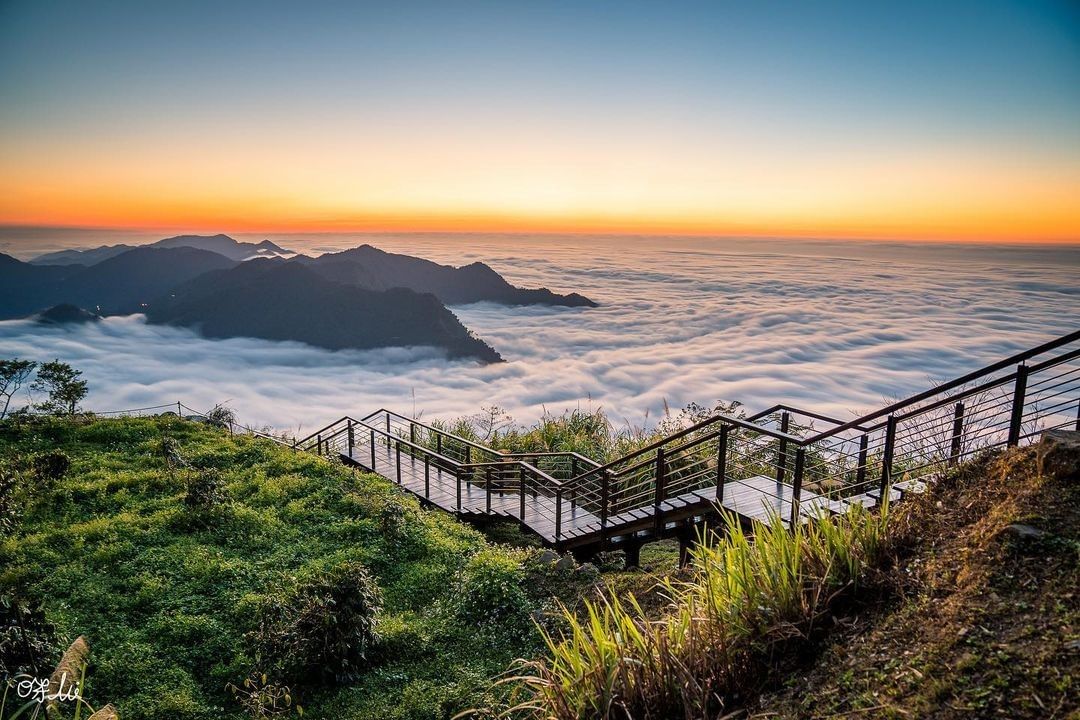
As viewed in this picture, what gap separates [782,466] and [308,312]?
547 feet

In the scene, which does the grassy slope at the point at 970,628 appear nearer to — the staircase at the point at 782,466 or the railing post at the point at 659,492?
the staircase at the point at 782,466

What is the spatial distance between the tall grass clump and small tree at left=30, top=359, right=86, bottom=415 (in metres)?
21.5

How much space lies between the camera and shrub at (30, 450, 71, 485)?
10.6m

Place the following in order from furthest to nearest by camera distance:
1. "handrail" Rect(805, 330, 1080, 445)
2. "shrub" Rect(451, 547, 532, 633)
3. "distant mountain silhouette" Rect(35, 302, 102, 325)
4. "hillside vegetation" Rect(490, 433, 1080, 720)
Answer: "distant mountain silhouette" Rect(35, 302, 102, 325), "shrub" Rect(451, 547, 532, 633), "handrail" Rect(805, 330, 1080, 445), "hillside vegetation" Rect(490, 433, 1080, 720)

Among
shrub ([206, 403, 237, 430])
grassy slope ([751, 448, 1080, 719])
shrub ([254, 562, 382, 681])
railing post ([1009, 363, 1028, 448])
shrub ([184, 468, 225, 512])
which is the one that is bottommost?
shrub ([206, 403, 237, 430])

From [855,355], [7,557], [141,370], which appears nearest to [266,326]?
[141,370]

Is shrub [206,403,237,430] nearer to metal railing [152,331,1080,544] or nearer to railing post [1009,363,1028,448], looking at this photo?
metal railing [152,331,1080,544]

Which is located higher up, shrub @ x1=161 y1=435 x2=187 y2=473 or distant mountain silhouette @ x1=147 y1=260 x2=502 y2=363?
shrub @ x1=161 y1=435 x2=187 y2=473

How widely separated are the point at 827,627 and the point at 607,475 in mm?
5124

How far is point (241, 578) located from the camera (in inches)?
297

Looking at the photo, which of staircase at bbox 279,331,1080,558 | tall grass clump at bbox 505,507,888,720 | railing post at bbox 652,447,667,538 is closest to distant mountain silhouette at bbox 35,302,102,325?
staircase at bbox 279,331,1080,558

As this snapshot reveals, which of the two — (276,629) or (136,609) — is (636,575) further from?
(136,609)

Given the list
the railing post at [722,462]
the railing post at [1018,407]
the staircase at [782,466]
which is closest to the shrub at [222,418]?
the staircase at [782,466]

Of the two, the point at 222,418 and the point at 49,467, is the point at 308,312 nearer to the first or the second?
the point at 222,418
